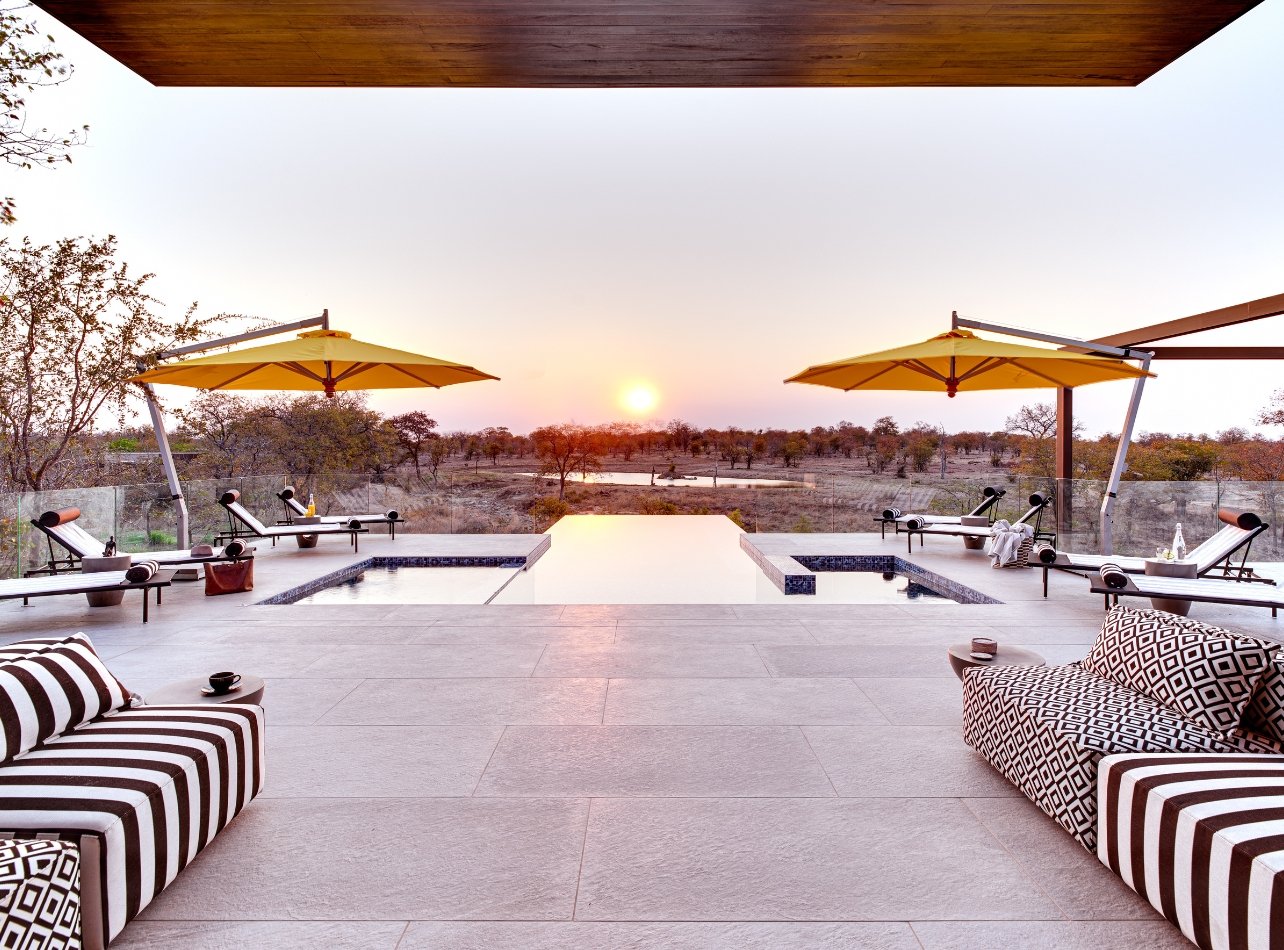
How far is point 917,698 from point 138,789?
130 inches

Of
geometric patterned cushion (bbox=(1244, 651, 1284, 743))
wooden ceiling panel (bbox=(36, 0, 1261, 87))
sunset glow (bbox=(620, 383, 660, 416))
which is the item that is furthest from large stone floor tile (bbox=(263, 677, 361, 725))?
sunset glow (bbox=(620, 383, 660, 416))

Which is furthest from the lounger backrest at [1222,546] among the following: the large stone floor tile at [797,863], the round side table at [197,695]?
the round side table at [197,695]

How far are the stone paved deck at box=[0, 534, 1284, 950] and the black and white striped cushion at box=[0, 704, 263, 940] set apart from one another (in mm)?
130

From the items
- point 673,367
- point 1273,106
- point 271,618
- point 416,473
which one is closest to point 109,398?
point 416,473

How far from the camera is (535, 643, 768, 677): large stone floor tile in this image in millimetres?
4176

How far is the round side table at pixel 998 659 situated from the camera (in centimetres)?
322

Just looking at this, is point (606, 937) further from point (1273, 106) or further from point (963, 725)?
point (1273, 106)

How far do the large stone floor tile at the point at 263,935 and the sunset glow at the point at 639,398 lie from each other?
1619 cm

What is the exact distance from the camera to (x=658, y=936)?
1.88 m

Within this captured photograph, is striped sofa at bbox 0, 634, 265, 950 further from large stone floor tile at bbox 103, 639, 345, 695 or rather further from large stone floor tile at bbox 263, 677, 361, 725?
large stone floor tile at bbox 103, 639, 345, 695

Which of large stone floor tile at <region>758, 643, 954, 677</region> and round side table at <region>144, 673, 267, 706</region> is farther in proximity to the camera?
large stone floor tile at <region>758, 643, 954, 677</region>

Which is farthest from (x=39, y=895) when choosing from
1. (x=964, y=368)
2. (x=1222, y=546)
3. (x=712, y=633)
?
(x=964, y=368)

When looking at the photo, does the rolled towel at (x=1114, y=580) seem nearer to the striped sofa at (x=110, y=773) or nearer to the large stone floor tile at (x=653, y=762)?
the large stone floor tile at (x=653, y=762)

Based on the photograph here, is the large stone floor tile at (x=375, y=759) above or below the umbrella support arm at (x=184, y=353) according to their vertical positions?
below
